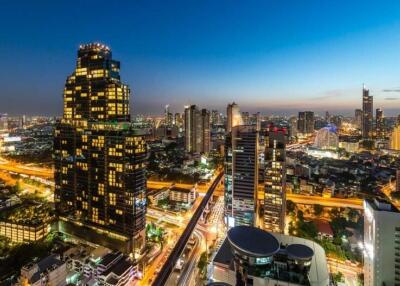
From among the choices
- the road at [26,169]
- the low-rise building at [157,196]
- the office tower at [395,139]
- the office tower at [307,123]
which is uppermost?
the office tower at [307,123]

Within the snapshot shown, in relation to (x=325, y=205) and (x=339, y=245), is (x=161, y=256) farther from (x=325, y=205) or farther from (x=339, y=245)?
(x=325, y=205)

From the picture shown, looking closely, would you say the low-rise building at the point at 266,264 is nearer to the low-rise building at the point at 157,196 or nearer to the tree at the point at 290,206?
the tree at the point at 290,206

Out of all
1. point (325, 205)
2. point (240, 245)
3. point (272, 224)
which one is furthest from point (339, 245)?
point (240, 245)

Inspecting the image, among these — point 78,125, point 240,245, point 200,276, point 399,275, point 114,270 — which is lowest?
point 200,276

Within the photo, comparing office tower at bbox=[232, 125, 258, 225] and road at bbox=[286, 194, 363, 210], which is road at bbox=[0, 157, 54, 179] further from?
road at bbox=[286, 194, 363, 210]

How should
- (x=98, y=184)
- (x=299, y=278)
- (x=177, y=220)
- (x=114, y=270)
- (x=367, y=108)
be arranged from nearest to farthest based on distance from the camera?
(x=299, y=278) < (x=114, y=270) < (x=98, y=184) < (x=177, y=220) < (x=367, y=108)

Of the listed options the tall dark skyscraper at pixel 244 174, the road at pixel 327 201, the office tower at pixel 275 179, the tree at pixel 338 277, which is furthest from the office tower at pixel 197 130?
the tree at pixel 338 277

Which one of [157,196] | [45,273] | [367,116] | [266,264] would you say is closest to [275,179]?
[266,264]
